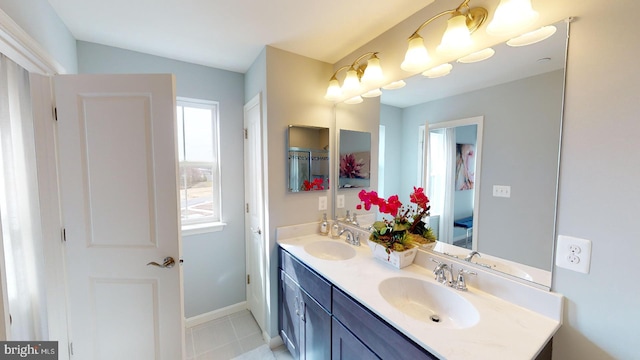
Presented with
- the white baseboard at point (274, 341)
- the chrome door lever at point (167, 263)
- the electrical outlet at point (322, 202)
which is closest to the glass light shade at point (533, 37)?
the electrical outlet at point (322, 202)

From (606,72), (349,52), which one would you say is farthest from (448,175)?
(349,52)

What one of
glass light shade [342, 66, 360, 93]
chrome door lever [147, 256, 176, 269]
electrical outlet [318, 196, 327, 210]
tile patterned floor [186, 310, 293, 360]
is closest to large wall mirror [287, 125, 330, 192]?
electrical outlet [318, 196, 327, 210]

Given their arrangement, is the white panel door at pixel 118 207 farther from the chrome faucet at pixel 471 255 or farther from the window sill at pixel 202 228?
the chrome faucet at pixel 471 255

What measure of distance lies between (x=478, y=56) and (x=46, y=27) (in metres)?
2.36

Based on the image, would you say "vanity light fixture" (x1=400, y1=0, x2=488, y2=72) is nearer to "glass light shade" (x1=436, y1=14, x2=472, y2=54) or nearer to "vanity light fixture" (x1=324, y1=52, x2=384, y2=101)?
"glass light shade" (x1=436, y1=14, x2=472, y2=54)

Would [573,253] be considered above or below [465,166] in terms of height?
below

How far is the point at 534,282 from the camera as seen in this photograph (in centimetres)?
95

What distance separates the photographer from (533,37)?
3.09 ft

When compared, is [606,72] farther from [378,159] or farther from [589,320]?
[378,159]

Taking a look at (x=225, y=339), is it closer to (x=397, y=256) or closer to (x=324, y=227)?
(x=324, y=227)

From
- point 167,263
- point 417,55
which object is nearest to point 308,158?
point 417,55

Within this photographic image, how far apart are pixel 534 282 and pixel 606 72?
2.68 feet

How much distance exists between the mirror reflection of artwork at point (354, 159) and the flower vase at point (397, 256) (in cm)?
63

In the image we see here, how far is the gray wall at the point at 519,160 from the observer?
3.02 feet
